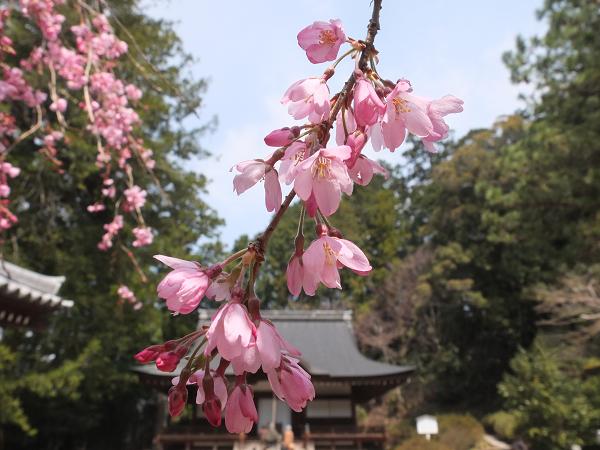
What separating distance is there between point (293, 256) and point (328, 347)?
1278 centimetres

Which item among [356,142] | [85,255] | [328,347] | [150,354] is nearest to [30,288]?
[150,354]

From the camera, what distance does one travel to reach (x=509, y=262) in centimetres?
1535

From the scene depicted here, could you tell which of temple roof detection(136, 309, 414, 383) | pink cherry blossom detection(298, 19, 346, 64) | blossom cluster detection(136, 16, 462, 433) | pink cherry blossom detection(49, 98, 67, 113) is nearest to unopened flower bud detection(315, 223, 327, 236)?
blossom cluster detection(136, 16, 462, 433)

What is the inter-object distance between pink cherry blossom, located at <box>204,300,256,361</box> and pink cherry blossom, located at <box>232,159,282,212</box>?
0.14 meters

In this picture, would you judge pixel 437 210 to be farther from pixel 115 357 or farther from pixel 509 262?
pixel 115 357

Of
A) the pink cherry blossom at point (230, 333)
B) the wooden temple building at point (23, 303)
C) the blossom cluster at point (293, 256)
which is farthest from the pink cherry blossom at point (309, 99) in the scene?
the wooden temple building at point (23, 303)

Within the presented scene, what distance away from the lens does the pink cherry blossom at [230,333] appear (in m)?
0.44

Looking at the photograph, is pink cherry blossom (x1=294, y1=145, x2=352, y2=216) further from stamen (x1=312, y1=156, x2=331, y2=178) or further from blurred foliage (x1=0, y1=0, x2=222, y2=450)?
blurred foliage (x1=0, y1=0, x2=222, y2=450)

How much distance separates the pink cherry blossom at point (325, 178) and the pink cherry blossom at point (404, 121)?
0.11 meters

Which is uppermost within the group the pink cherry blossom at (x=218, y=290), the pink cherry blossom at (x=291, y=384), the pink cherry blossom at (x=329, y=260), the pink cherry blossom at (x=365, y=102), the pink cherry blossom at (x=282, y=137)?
the pink cherry blossom at (x=365, y=102)

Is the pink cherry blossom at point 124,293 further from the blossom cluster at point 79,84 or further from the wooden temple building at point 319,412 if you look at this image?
the wooden temple building at point 319,412

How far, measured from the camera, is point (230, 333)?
17.2 inches

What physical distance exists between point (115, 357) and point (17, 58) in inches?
265

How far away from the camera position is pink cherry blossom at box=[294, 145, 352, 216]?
18.4 inches
